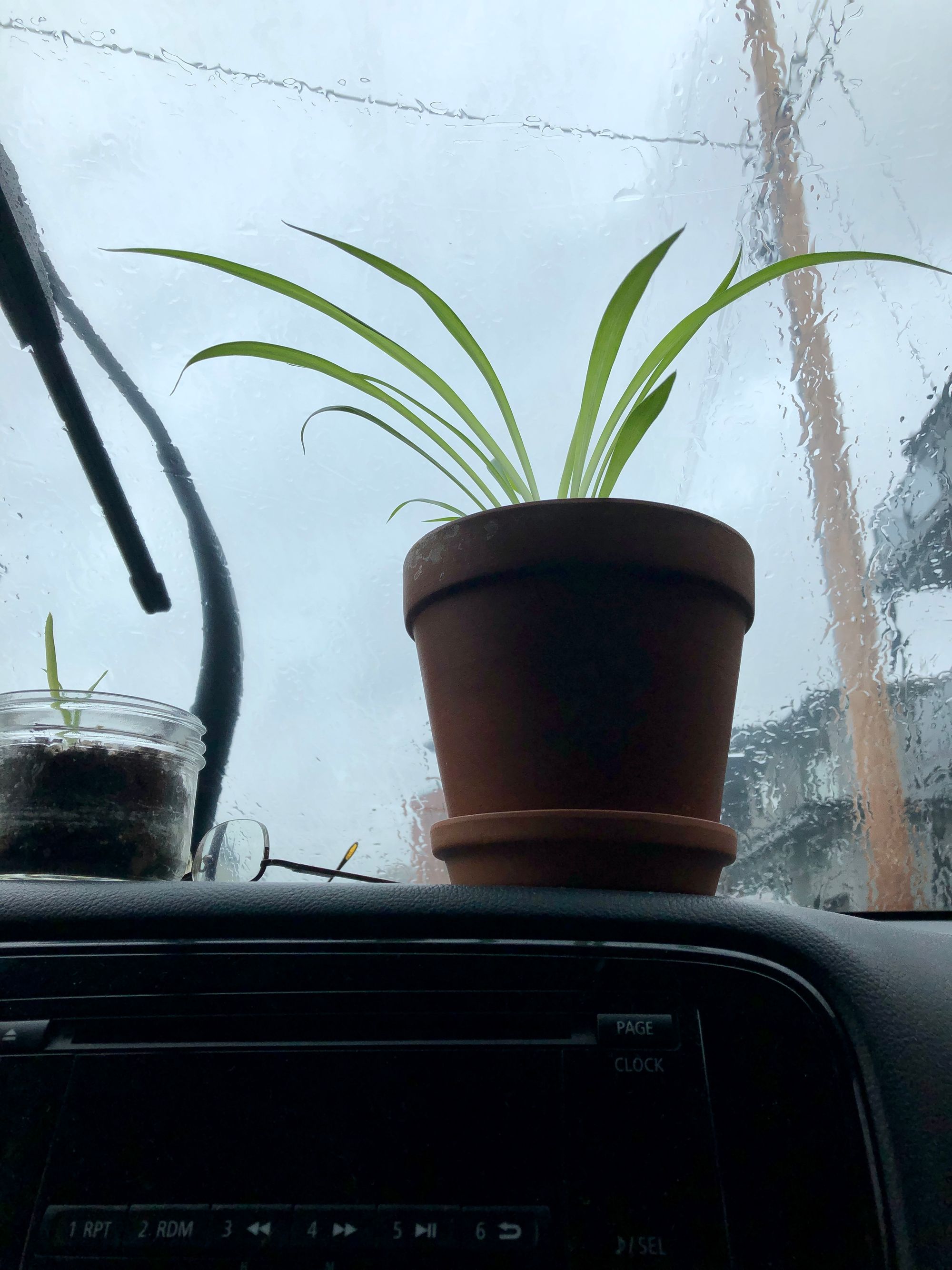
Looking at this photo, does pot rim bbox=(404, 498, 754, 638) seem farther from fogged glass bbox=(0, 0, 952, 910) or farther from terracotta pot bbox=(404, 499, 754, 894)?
fogged glass bbox=(0, 0, 952, 910)

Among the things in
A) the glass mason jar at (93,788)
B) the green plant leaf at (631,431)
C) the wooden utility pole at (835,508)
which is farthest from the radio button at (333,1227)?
the wooden utility pole at (835,508)

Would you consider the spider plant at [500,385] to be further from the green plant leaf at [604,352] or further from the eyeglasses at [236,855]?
the eyeglasses at [236,855]

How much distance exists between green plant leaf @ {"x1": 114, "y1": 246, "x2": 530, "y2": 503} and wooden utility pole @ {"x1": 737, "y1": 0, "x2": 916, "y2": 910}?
43 cm

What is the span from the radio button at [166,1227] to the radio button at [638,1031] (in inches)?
8.1

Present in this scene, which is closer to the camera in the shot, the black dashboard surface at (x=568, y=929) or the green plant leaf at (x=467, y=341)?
the black dashboard surface at (x=568, y=929)

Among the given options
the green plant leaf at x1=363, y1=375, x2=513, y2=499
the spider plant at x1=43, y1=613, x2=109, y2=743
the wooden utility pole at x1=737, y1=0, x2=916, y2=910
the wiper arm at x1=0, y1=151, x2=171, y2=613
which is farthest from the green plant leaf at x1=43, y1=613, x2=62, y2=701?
the wooden utility pole at x1=737, y1=0, x2=916, y2=910

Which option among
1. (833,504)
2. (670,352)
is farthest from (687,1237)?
(833,504)

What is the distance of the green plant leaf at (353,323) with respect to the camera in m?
0.54

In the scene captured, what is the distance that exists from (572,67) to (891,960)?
96 cm

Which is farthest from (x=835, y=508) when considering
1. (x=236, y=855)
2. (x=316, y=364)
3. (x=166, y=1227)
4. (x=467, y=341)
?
(x=166, y=1227)

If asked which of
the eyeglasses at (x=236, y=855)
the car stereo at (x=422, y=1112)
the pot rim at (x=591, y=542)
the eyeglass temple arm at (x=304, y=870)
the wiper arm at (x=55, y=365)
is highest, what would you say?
the wiper arm at (x=55, y=365)

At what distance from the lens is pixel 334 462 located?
2.85ft

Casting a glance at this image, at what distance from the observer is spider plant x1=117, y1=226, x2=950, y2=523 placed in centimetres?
54

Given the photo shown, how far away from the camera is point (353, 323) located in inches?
22.5
